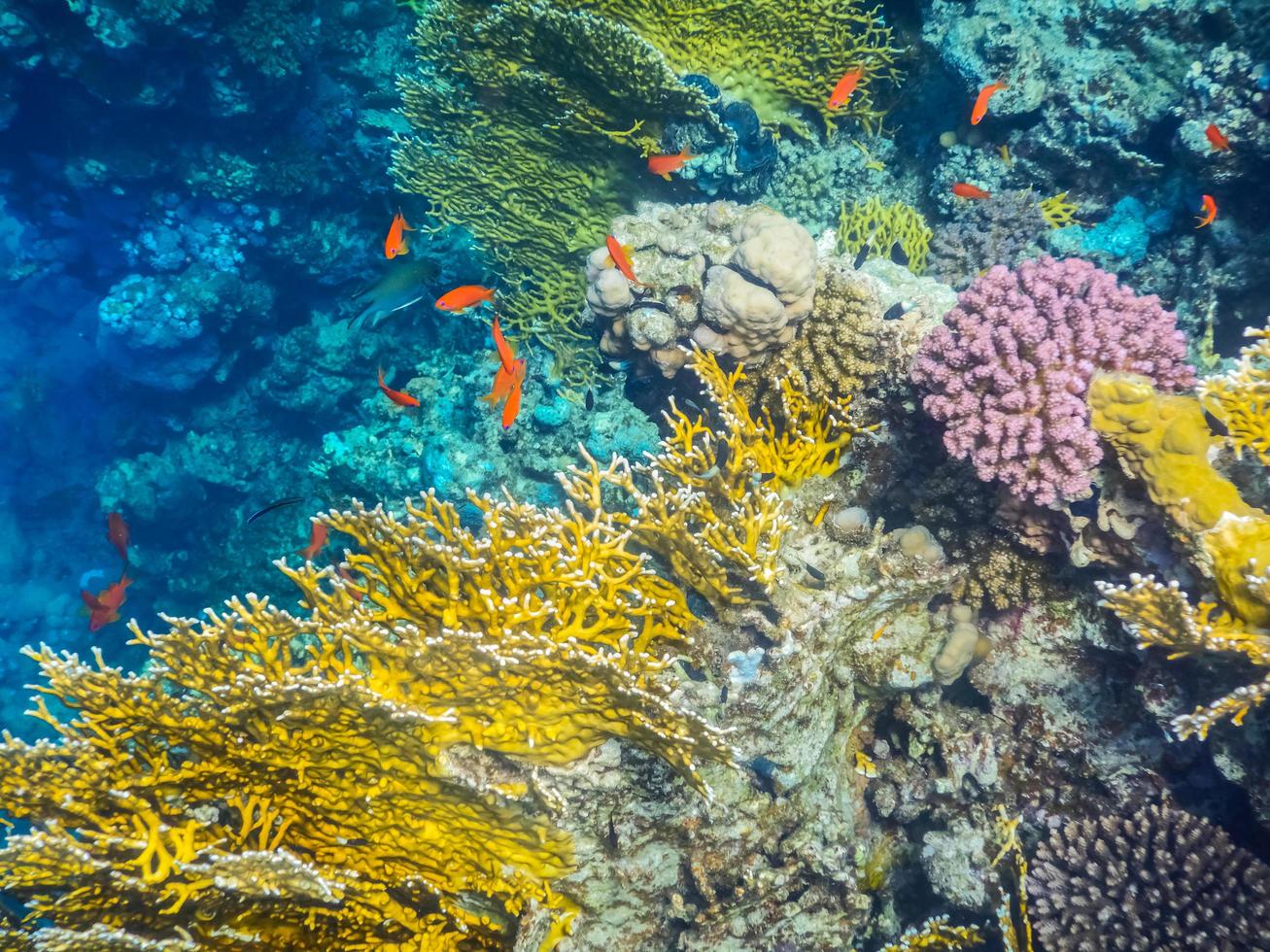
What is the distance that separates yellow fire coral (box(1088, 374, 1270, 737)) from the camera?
2936mm

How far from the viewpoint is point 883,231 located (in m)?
6.21

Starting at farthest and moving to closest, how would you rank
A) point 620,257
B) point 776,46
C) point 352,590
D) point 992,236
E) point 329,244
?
point 329,244
point 776,46
point 992,236
point 620,257
point 352,590

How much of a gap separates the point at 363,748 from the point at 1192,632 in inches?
151

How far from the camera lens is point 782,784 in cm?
368

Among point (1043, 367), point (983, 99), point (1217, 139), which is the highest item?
point (1217, 139)

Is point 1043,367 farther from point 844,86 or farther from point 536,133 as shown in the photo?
point 536,133

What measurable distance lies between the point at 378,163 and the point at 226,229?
4.01 meters

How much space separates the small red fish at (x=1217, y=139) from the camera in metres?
4.71

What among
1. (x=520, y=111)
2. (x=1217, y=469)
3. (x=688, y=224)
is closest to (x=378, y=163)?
(x=520, y=111)

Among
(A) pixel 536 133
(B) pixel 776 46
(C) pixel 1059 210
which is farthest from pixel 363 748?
(C) pixel 1059 210

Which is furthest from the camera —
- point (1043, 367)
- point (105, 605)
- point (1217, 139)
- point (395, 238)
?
point (105, 605)

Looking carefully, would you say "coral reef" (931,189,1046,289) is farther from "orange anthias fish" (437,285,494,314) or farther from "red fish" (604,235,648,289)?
"orange anthias fish" (437,285,494,314)

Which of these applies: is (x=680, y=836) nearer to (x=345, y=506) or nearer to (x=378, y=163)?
(x=345, y=506)

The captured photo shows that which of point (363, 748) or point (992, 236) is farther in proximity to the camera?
point (992, 236)
